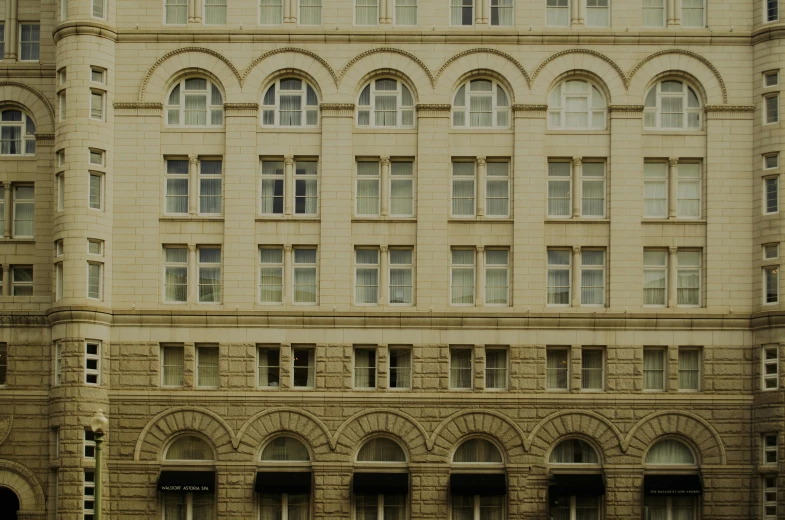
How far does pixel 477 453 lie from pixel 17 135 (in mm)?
21684

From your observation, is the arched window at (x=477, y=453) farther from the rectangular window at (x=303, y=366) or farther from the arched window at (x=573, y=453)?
the rectangular window at (x=303, y=366)

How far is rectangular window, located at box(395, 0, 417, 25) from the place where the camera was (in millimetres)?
51522

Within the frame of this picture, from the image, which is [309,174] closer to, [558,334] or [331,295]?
[331,295]

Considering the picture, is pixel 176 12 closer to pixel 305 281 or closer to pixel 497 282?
pixel 305 281

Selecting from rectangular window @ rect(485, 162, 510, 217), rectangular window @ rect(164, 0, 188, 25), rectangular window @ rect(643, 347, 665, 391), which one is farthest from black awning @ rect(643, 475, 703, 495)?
rectangular window @ rect(164, 0, 188, 25)

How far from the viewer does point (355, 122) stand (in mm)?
50906

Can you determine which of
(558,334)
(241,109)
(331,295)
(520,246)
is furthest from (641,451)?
(241,109)

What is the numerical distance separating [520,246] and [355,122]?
7831mm

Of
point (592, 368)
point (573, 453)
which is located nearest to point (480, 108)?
point (592, 368)

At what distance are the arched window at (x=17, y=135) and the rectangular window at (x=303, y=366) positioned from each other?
13.2m

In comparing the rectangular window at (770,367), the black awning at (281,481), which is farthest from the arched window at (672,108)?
the black awning at (281,481)

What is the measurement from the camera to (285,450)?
163 ft

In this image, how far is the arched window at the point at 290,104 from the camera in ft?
168

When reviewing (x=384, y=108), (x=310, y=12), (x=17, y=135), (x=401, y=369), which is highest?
(x=310, y=12)
